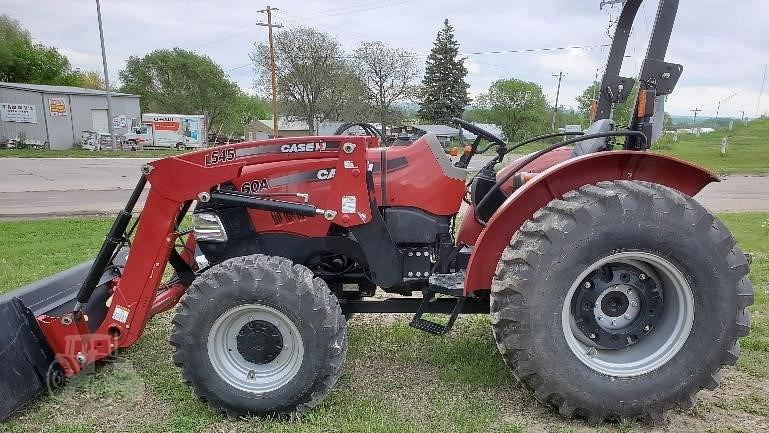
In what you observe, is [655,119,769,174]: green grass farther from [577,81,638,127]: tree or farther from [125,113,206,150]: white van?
[125,113,206,150]: white van

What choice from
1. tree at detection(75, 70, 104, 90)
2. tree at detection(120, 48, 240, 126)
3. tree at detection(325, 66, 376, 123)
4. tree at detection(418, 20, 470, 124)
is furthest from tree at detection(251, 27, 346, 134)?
tree at detection(75, 70, 104, 90)

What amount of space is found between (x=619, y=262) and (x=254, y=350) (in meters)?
2.13

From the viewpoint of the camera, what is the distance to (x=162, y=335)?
4508 mm

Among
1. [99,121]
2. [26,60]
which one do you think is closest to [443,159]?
[99,121]

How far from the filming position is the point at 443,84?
4416 cm

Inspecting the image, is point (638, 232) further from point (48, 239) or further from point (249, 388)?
point (48, 239)

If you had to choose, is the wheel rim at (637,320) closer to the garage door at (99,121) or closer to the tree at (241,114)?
the tree at (241,114)

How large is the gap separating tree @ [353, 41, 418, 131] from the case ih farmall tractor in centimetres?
3863

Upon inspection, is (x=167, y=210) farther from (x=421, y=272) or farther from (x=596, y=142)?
(x=596, y=142)

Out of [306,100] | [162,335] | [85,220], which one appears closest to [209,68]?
[306,100]

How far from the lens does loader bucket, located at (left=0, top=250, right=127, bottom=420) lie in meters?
3.21

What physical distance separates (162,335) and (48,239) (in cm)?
479

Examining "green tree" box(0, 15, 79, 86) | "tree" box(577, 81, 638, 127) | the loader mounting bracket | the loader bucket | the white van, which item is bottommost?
the white van

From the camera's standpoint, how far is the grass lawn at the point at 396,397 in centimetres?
315
